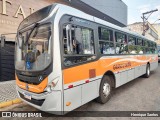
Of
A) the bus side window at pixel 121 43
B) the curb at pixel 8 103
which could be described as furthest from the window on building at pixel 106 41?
the curb at pixel 8 103

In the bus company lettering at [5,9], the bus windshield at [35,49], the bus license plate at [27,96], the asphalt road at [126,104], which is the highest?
the bus company lettering at [5,9]

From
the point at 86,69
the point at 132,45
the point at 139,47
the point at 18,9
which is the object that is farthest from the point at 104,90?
the point at 18,9

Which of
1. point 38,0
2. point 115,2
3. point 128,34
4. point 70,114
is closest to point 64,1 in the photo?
point 38,0

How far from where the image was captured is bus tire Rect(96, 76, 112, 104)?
4.96 m

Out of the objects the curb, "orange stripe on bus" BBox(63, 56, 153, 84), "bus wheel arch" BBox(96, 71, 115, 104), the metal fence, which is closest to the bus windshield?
"orange stripe on bus" BBox(63, 56, 153, 84)

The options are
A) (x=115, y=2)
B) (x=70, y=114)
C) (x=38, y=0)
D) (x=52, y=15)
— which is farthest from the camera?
(x=115, y=2)

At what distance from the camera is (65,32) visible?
366 cm

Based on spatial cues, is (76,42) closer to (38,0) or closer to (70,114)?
(70,114)

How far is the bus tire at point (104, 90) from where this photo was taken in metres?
4.96

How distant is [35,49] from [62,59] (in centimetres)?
84

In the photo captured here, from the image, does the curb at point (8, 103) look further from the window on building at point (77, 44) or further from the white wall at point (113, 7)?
the white wall at point (113, 7)

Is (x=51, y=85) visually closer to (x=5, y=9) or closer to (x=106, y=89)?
(x=106, y=89)

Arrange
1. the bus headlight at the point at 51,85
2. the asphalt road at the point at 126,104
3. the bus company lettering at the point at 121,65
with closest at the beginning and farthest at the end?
the bus headlight at the point at 51,85, the asphalt road at the point at 126,104, the bus company lettering at the point at 121,65

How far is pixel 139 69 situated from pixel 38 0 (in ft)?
25.0
